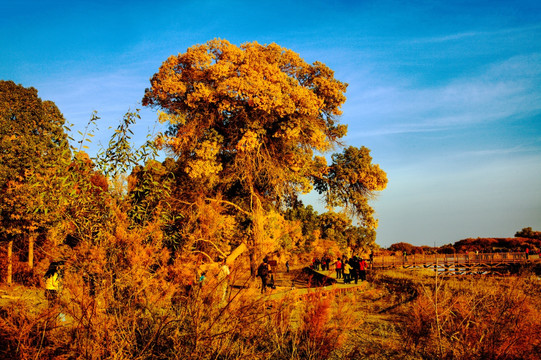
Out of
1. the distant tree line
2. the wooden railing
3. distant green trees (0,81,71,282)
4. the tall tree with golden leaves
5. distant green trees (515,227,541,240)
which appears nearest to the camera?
the tall tree with golden leaves

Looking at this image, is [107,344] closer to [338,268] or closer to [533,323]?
[533,323]

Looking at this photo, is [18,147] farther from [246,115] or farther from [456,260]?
[456,260]

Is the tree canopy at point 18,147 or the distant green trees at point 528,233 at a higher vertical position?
the tree canopy at point 18,147

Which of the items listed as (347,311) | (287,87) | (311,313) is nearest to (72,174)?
(311,313)

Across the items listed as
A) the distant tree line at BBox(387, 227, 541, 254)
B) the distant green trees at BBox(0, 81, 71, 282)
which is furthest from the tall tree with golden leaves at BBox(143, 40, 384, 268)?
the distant tree line at BBox(387, 227, 541, 254)

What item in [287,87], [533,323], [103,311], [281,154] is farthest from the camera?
[281,154]

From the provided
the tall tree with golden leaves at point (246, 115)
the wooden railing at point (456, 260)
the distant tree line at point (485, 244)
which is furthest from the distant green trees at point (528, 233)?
the tall tree with golden leaves at point (246, 115)

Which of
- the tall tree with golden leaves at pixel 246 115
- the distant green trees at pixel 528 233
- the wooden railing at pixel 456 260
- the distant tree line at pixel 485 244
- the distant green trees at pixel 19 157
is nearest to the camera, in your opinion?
the tall tree with golden leaves at pixel 246 115

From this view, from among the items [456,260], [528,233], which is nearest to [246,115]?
[456,260]

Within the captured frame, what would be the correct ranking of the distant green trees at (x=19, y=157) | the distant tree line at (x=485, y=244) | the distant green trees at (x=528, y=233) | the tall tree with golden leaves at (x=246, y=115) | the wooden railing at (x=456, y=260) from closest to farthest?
the tall tree with golden leaves at (x=246, y=115) < the distant green trees at (x=19, y=157) < the wooden railing at (x=456, y=260) < the distant tree line at (x=485, y=244) < the distant green trees at (x=528, y=233)

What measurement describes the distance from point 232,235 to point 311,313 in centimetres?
1220

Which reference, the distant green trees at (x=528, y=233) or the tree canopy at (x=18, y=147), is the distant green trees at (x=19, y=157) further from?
the distant green trees at (x=528, y=233)

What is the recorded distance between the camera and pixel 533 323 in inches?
256

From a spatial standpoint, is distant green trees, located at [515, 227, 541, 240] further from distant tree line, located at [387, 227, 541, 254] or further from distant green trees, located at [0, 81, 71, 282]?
distant green trees, located at [0, 81, 71, 282]
